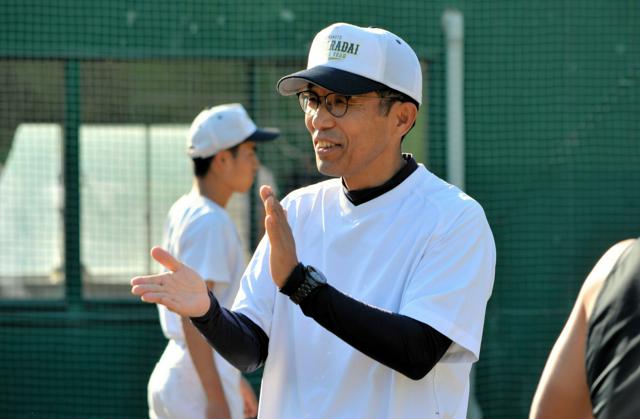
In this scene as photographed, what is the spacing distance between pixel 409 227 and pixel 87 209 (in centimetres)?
502

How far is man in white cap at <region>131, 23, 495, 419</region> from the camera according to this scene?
2.73 m

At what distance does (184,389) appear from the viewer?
4.48 meters

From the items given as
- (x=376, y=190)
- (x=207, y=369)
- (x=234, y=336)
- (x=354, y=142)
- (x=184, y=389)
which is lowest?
(x=184, y=389)

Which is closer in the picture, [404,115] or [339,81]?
[339,81]

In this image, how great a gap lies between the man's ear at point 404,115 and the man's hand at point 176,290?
27.8 inches

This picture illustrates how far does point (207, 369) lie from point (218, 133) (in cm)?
114

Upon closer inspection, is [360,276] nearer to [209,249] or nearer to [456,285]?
[456,285]

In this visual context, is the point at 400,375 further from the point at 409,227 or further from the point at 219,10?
the point at 219,10

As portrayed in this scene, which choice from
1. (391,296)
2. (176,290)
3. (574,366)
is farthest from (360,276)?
(574,366)

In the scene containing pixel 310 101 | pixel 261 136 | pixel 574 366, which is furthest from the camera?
pixel 261 136

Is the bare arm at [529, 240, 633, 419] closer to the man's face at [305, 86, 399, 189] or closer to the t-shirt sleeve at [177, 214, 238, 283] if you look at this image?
the man's face at [305, 86, 399, 189]

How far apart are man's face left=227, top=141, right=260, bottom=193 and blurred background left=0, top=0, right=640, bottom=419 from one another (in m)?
2.50

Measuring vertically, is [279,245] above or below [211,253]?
above

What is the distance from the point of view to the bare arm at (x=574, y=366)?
2123 millimetres
